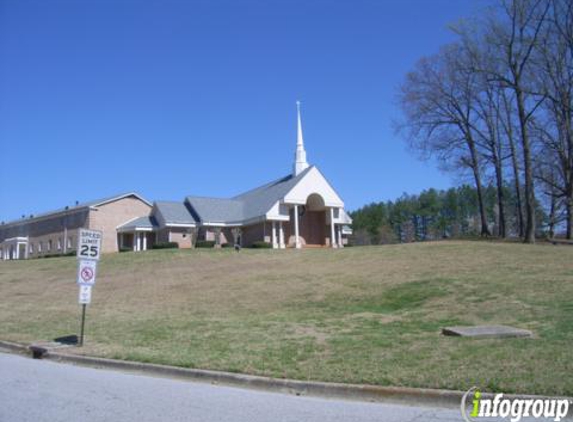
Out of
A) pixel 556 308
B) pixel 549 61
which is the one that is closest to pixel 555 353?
pixel 556 308

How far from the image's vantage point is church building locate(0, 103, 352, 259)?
4659cm

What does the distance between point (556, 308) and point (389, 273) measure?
9788mm

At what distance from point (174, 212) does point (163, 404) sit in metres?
42.4

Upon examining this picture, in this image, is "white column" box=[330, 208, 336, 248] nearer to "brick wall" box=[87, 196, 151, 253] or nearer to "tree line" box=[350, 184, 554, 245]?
"brick wall" box=[87, 196, 151, 253]

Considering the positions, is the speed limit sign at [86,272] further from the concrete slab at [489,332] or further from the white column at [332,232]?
the white column at [332,232]

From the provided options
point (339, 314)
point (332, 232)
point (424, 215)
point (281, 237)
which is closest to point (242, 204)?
point (281, 237)

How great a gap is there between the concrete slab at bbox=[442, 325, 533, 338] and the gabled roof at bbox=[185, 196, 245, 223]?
37959 millimetres

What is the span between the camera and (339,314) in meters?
15.4

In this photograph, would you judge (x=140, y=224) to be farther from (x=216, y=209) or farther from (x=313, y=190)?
(x=313, y=190)

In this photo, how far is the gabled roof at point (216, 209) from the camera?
48625mm

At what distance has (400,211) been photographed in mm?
108625
